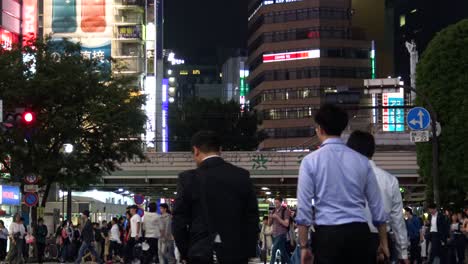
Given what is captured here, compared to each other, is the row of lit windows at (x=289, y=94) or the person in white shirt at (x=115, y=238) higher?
the row of lit windows at (x=289, y=94)

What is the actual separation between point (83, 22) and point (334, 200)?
262 ft

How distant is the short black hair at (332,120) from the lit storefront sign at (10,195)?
32980 mm

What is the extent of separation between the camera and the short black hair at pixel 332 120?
6105mm

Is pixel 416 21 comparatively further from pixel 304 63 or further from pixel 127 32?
pixel 127 32

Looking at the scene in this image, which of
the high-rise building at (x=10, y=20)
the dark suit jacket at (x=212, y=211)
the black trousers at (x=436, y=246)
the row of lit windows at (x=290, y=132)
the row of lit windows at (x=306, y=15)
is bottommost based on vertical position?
the black trousers at (x=436, y=246)

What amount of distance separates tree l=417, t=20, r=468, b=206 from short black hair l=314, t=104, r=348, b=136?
3055 cm

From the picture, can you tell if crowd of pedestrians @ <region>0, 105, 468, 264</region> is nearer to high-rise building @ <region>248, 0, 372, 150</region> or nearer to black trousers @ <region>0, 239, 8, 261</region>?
black trousers @ <region>0, 239, 8, 261</region>

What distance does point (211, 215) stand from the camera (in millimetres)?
6496

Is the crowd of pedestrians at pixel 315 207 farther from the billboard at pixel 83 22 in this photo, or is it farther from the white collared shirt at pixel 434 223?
the billboard at pixel 83 22

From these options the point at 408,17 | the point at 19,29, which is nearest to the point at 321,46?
the point at 408,17

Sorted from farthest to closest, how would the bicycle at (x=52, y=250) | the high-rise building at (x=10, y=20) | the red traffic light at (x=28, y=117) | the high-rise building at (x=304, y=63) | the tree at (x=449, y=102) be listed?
the high-rise building at (x=304, y=63)
the high-rise building at (x=10, y=20)
the tree at (x=449, y=102)
the bicycle at (x=52, y=250)
the red traffic light at (x=28, y=117)

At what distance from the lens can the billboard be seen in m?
83.9

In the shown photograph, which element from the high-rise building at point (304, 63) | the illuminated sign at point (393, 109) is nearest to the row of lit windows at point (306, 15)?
the high-rise building at point (304, 63)

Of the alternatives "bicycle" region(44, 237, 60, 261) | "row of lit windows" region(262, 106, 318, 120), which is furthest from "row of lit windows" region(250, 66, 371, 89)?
"bicycle" region(44, 237, 60, 261)
